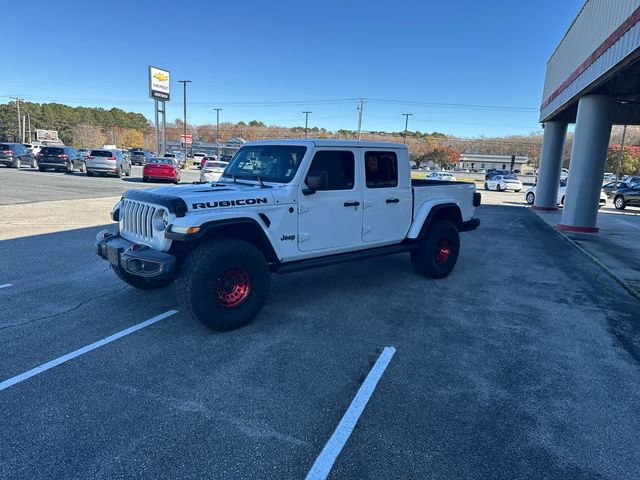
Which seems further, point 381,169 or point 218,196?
point 381,169

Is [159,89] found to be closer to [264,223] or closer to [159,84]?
[159,84]

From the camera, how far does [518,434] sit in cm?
298

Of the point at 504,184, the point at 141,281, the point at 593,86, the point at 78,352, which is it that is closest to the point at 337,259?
the point at 141,281

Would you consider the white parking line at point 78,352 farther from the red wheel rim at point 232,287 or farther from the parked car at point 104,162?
the parked car at point 104,162

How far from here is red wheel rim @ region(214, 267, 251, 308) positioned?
4.47 m

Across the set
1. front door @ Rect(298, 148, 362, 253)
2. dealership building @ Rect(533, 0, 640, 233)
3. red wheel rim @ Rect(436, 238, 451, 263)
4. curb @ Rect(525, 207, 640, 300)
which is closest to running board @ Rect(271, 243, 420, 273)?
front door @ Rect(298, 148, 362, 253)

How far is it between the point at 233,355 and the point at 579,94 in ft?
44.9

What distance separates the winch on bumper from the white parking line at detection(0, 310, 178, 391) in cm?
62

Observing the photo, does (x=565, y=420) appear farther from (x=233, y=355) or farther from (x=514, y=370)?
(x=233, y=355)

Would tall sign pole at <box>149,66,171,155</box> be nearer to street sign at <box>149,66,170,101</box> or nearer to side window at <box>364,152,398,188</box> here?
street sign at <box>149,66,170,101</box>

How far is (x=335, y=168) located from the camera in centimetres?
545

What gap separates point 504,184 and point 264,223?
37.4 m

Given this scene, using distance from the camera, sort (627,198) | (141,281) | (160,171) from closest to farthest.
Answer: (141,281)
(627,198)
(160,171)

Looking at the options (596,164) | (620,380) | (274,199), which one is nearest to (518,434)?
(620,380)
